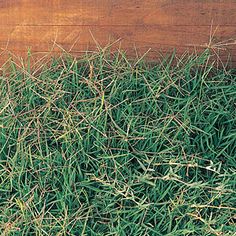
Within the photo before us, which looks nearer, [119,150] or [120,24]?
[119,150]

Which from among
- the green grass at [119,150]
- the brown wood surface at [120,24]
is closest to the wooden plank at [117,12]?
the brown wood surface at [120,24]

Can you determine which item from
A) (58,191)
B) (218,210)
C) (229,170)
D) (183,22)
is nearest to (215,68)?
(183,22)

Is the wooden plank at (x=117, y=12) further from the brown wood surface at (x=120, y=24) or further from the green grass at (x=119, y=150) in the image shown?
the green grass at (x=119, y=150)

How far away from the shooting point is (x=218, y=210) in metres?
1.39

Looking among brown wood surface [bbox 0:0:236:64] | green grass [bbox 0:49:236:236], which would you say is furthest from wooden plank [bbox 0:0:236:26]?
green grass [bbox 0:49:236:236]

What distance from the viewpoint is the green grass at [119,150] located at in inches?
54.9

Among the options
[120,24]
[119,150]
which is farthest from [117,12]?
[119,150]

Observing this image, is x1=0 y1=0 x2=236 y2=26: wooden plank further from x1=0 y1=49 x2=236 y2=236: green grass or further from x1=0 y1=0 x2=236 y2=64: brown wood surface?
x1=0 y1=49 x2=236 y2=236: green grass

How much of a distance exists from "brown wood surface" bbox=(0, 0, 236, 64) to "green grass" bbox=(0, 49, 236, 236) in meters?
0.08

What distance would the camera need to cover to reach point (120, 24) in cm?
171

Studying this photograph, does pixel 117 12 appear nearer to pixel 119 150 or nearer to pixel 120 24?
pixel 120 24

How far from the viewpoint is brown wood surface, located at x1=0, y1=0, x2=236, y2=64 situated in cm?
167

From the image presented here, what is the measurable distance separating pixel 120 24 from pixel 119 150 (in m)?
0.44

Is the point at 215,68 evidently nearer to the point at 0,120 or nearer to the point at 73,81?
the point at 73,81
